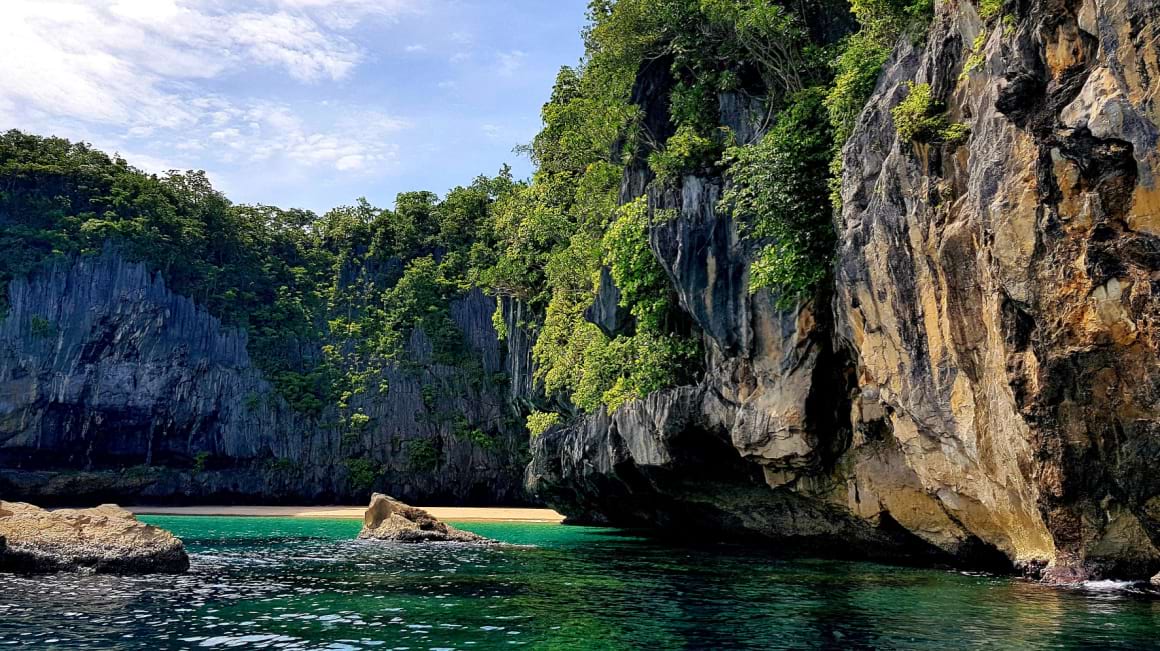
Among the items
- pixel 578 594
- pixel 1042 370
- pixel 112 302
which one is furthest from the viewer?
pixel 112 302

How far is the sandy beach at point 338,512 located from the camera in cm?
4022

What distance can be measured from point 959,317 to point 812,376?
518cm

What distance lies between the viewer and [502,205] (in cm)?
4625

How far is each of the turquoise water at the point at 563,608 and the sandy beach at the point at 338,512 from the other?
886 inches

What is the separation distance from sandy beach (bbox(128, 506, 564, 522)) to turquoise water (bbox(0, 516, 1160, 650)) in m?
22.5

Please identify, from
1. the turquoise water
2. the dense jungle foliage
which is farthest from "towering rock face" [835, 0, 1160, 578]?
the dense jungle foliage

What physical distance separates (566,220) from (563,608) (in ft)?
79.5

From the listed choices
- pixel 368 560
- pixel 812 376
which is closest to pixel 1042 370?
pixel 812 376

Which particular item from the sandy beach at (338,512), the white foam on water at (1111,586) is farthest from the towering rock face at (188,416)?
the white foam on water at (1111,586)

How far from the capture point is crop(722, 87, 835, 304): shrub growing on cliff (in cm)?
1805

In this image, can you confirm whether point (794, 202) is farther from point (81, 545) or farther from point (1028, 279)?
point (81, 545)

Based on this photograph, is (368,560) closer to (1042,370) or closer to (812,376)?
(812,376)

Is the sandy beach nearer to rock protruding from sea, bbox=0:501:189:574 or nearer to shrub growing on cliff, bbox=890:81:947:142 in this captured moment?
rock protruding from sea, bbox=0:501:189:574

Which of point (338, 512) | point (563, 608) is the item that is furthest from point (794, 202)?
point (338, 512)
